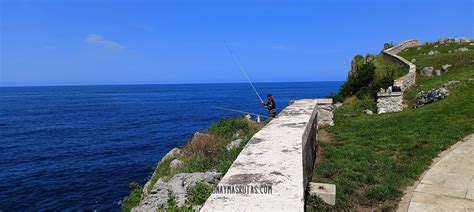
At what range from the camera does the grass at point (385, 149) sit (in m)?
5.92

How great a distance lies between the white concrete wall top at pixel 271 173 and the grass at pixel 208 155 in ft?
4.66

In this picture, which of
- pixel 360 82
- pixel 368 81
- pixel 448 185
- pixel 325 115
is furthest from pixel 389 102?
pixel 448 185

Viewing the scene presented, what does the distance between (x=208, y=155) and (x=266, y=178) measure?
7.58 m

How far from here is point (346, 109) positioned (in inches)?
622

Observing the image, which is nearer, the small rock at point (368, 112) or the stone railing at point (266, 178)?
the stone railing at point (266, 178)

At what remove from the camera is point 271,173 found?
3803 mm

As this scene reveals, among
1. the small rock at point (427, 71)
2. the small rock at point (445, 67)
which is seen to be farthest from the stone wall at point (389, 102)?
the small rock at point (445, 67)

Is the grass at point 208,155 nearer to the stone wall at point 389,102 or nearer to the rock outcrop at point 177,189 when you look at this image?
the rock outcrop at point 177,189

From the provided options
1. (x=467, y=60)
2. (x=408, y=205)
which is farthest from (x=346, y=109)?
(x=467, y=60)

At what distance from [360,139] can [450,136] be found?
2303 mm

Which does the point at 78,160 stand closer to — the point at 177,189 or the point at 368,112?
the point at 368,112

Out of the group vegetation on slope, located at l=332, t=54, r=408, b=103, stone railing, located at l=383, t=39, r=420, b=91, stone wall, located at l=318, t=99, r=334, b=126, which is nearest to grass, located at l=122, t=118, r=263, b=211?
stone wall, located at l=318, t=99, r=334, b=126

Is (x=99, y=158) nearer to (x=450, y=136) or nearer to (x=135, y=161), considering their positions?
(x=135, y=161)

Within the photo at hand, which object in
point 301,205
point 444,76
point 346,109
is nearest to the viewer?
point 301,205
